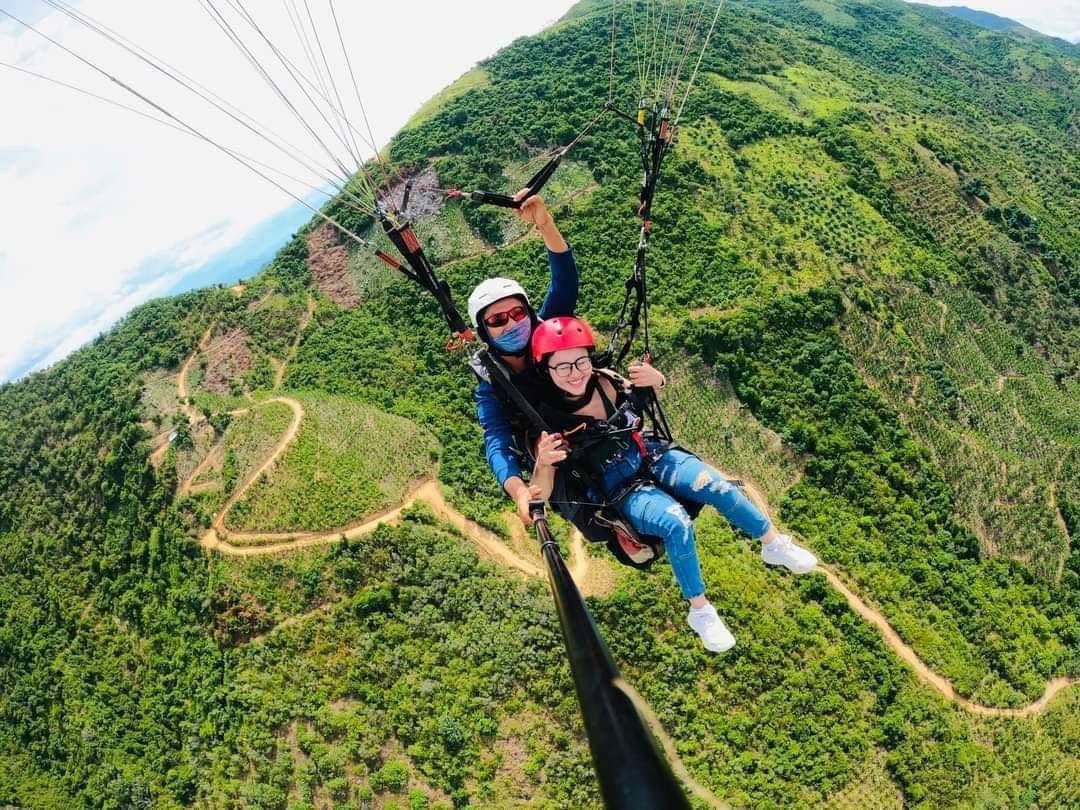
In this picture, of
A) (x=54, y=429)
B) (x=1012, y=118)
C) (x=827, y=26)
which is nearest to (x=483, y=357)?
(x=54, y=429)

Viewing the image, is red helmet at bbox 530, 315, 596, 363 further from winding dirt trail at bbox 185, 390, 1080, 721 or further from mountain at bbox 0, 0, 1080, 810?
winding dirt trail at bbox 185, 390, 1080, 721

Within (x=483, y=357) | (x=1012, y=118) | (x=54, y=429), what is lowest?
(x=1012, y=118)

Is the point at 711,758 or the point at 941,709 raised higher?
the point at 711,758

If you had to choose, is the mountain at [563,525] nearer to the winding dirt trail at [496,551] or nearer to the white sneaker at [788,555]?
the winding dirt trail at [496,551]

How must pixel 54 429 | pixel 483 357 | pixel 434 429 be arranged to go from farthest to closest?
pixel 54 429
pixel 434 429
pixel 483 357

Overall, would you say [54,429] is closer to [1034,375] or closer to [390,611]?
[390,611]

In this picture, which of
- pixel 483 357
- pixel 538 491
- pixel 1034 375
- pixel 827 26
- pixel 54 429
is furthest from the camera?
pixel 827 26

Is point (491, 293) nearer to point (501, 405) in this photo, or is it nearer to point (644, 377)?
point (501, 405)

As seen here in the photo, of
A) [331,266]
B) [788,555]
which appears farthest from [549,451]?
[331,266]

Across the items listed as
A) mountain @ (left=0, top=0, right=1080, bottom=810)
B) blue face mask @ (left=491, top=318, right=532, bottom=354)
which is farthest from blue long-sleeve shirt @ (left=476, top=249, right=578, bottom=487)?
mountain @ (left=0, top=0, right=1080, bottom=810)
